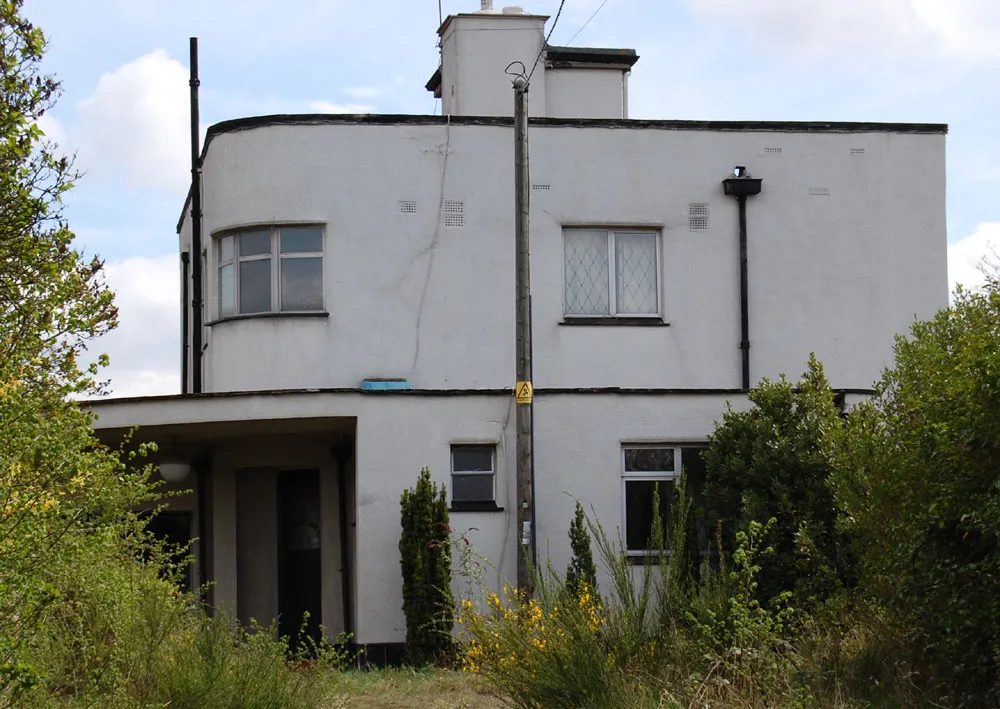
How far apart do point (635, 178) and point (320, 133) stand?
4.28 m

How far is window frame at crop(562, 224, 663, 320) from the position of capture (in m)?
19.1

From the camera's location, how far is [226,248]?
1920 centimetres

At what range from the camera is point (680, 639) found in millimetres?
10633

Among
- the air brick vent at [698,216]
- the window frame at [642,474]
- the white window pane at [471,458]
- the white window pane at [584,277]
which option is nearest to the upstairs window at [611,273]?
the white window pane at [584,277]

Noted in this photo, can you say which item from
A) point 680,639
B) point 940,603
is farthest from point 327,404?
point 940,603

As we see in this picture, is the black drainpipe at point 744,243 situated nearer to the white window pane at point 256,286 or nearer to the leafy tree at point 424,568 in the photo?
the leafy tree at point 424,568

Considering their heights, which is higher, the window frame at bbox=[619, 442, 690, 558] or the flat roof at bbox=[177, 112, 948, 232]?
the flat roof at bbox=[177, 112, 948, 232]

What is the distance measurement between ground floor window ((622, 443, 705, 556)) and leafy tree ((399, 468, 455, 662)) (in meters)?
2.34

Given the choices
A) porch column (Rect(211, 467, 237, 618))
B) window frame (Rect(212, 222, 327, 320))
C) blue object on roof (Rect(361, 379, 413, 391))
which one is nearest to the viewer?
blue object on roof (Rect(361, 379, 413, 391))

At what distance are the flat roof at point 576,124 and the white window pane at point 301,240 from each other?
4.62 ft

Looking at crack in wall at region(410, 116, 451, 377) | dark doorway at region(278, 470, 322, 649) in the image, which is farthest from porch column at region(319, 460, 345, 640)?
crack in wall at region(410, 116, 451, 377)

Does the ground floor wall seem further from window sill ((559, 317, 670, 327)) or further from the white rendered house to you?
window sill ((559, 317, 670, 327))

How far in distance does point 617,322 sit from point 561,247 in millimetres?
1255

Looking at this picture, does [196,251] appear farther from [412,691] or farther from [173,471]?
[412,691]
